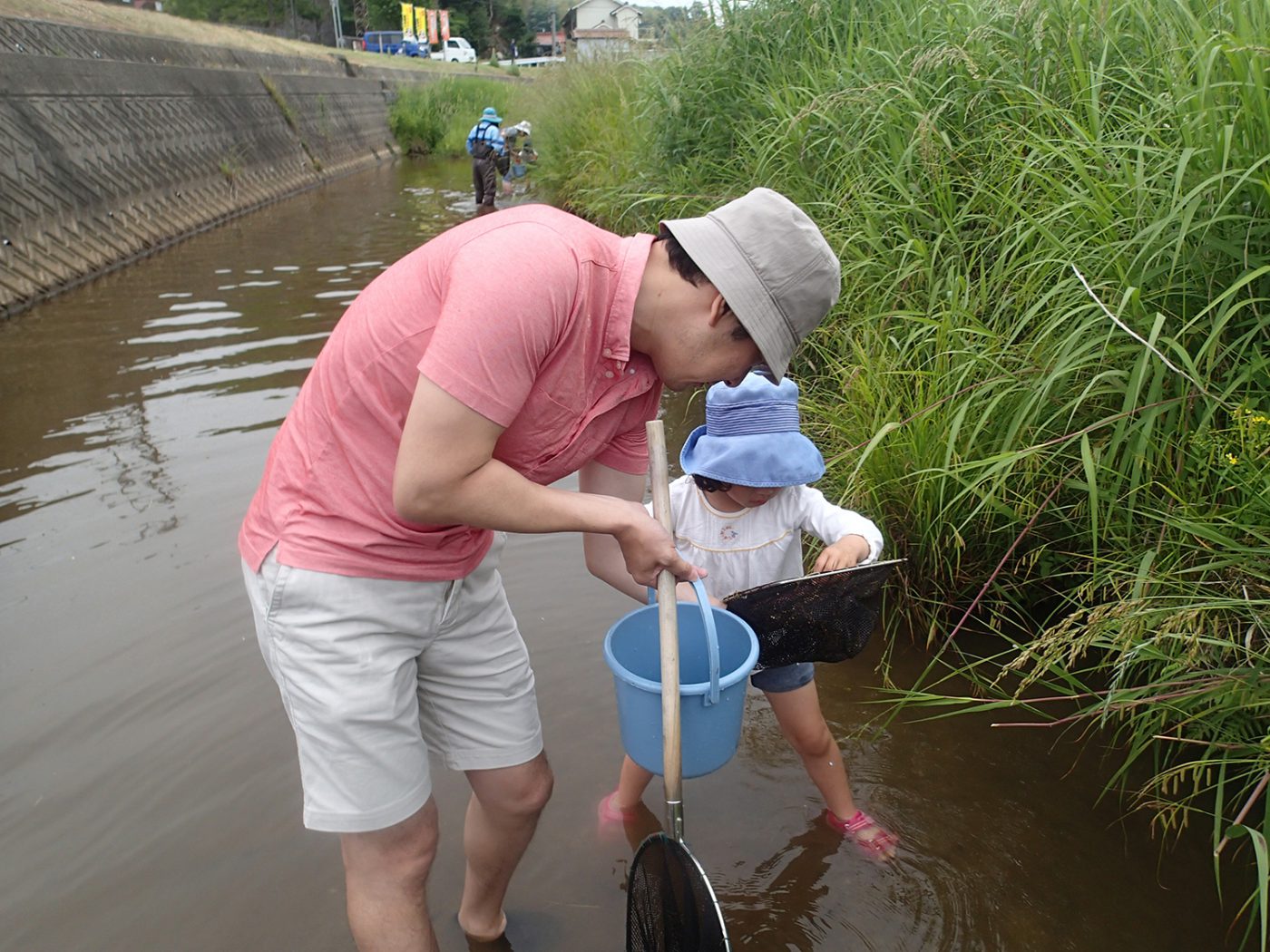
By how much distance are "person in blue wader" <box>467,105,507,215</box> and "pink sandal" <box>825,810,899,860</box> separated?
1070cm

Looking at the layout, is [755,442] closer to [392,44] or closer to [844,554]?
[844,554]

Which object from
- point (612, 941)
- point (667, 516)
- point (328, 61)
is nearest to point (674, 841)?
Answer: point (667, 516)

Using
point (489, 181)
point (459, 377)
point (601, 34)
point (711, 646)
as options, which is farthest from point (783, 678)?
point (489, 181)

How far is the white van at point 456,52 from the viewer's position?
148 feet

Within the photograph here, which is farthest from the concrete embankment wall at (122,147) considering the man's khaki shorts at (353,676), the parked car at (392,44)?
the parked car at (392,44)

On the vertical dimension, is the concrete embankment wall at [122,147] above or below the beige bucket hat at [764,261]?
below

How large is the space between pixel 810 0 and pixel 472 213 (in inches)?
325

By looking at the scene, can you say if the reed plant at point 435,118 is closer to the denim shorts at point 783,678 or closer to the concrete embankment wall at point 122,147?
the concrete embankment wall at point 122,147

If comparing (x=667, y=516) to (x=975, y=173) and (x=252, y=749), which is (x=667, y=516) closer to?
(x=252, y=749)

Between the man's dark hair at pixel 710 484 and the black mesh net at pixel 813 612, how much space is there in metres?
0.32

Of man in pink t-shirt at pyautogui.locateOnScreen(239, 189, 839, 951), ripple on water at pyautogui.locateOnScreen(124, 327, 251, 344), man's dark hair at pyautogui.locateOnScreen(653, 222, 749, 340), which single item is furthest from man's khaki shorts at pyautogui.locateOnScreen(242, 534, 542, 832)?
ripple on water at pyautogui.locateOnScreen(124, 327, 251, 344)

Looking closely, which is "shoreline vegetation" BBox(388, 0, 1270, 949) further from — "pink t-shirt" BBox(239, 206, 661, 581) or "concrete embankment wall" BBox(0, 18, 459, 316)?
"concrete embankment wall" BBox(0, 18, 459, 316)

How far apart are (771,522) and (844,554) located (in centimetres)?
24

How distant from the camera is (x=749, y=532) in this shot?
2.34 meters
